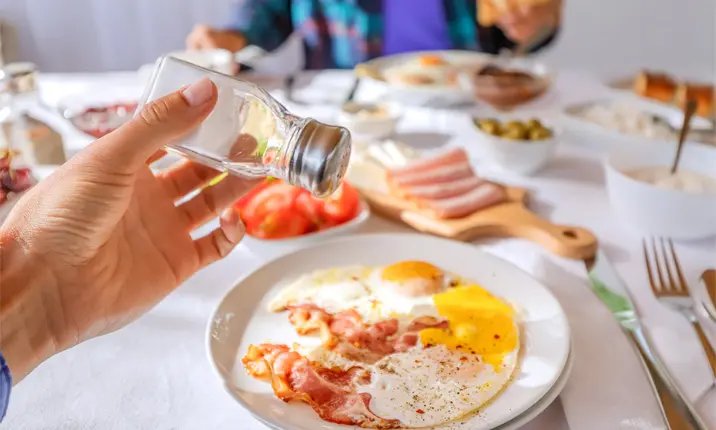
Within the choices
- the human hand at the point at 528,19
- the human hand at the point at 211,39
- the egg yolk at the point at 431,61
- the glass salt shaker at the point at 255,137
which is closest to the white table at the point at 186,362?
the glass salt shaker at the point at 255,137

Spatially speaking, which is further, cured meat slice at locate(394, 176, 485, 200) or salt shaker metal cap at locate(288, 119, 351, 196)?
cured meat slice at locate(394, 176, 485, 200)

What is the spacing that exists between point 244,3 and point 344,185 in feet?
4.68

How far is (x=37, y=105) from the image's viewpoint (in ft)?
5.42

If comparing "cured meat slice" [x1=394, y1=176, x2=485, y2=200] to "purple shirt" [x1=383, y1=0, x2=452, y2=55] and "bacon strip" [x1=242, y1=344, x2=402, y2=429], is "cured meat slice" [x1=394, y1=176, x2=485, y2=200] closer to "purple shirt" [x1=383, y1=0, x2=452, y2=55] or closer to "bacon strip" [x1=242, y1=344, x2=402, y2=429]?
"bacon strip" [x1=242, y1=344, x2=402, y2=429]

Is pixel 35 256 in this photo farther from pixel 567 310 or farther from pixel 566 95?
pixel 566 95

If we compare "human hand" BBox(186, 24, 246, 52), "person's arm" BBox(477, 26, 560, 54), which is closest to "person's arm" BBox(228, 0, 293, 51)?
"human hand" BBox(186, 24, 246, 52)

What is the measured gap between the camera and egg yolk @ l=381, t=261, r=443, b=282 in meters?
0.93

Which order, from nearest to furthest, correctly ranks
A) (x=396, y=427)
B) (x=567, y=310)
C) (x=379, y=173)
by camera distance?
(x=396, y=427) < (x=567, y=310) < (x=379, y=173)

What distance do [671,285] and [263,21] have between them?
1816 millimetres

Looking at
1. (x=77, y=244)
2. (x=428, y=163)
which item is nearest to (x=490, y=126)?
(x=428, y=163)

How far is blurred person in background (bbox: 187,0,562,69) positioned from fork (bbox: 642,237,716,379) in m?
1.47

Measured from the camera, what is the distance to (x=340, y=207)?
112 centimetres

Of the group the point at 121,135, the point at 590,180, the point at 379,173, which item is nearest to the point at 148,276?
the point at 121,135

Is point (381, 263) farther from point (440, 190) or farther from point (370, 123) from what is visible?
point (370, 123)
